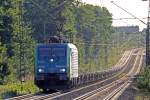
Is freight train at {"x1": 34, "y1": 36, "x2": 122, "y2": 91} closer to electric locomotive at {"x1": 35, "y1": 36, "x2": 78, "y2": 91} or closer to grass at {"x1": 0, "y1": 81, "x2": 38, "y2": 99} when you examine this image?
electric locomotive at {"x1": 35, "y1": 36, "x2": 78, "y2": 91}

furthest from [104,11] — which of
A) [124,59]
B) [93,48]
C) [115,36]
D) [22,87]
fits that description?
[22,87]

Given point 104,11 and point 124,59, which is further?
point 124,59

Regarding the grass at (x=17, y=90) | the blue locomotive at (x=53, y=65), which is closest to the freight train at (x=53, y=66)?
the blue locomotive at (x=53, y=65)

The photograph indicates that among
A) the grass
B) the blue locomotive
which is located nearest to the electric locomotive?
the blue locomotive

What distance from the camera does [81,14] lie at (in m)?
115

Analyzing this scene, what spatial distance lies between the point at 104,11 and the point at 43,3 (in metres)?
63.4

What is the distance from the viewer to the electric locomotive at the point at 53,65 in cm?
4225

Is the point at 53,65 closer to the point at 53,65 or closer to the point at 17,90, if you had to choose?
the point at 53,65

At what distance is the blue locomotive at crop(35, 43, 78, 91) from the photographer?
42250 millimetres

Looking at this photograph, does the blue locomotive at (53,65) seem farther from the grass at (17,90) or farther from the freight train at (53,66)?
the grass at (17,90)

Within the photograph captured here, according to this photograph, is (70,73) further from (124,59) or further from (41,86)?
(124,59)

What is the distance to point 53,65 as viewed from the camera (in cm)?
4284

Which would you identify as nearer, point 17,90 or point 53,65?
point 17,90

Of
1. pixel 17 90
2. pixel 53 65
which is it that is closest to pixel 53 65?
pixel 53 65
